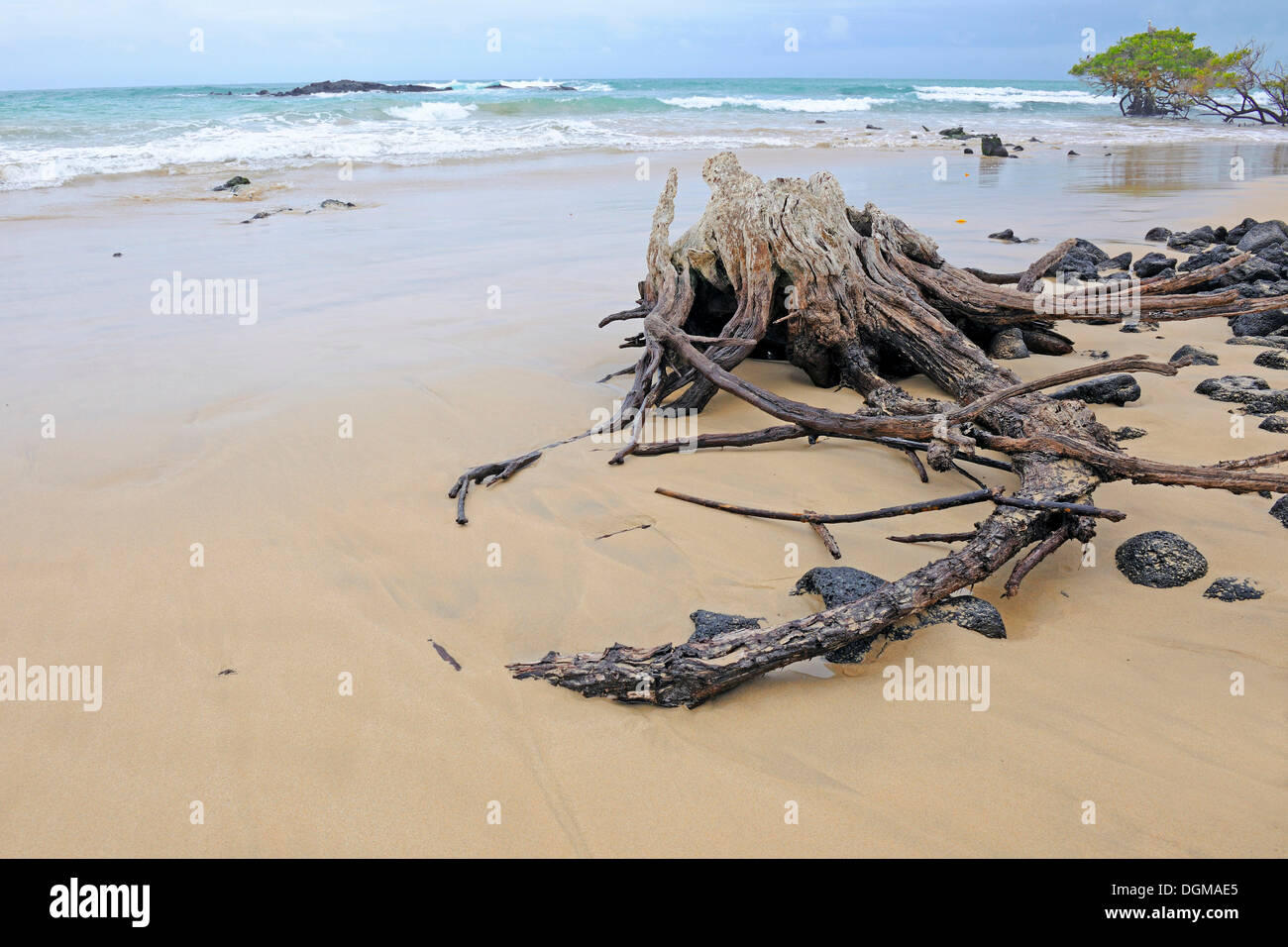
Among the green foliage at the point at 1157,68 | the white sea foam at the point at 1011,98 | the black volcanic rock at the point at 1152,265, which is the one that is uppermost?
the white sea foam at the point at 1011,98

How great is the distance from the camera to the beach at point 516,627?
2.01 metres

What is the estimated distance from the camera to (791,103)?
154 ft

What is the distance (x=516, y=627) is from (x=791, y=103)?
49769 millimetres

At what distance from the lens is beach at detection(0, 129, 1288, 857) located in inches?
79.3

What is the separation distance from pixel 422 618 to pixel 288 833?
2.98 ft

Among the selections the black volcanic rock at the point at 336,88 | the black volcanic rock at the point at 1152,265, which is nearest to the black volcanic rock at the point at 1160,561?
the black volcanic rock at the point at 1152,265

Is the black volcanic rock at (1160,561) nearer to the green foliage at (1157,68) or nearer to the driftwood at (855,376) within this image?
the driftwood at (855,376)

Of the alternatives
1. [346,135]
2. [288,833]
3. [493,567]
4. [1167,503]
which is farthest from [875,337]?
[346,135]

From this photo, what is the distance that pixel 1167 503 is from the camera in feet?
11.2

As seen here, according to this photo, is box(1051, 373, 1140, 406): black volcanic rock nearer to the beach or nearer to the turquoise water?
the beach

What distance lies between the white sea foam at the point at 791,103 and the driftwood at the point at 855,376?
130ft

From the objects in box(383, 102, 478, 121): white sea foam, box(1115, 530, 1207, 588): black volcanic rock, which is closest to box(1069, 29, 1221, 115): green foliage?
box(383, 102, 478, 121): white sea foam

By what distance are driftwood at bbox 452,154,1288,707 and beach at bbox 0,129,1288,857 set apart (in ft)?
0.50


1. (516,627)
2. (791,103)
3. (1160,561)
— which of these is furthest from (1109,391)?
(791,103)
